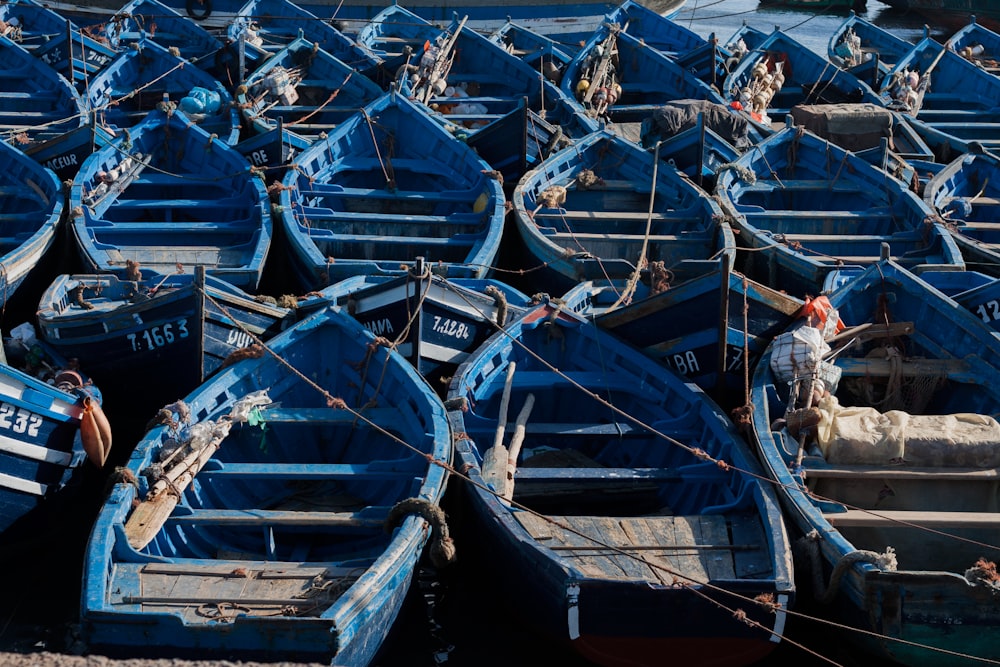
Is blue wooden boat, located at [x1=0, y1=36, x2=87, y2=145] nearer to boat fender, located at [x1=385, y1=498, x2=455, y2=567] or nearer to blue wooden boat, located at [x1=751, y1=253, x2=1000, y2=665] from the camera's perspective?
boat fender, located at [x1=385, y1=498, x2=455, y2=567]

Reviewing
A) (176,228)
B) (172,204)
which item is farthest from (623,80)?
(176,228)

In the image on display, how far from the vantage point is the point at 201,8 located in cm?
2750

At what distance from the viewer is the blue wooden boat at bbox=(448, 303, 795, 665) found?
8.91 m

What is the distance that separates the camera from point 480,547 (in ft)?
34.2

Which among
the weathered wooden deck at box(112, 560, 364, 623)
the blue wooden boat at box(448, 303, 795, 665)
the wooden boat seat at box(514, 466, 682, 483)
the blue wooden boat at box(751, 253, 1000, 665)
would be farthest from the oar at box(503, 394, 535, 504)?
the blue wooden boat at box(751, 253, 1000, 665)

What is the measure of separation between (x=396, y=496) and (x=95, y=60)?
14.9 m

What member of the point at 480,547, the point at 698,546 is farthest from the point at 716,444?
the point at 480,547

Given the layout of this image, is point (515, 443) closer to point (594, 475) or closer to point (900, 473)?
point (594, 475)

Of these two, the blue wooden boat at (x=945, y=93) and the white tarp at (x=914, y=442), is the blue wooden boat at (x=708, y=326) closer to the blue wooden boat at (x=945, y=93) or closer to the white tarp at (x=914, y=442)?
the white tarp at (x=914, y=442)

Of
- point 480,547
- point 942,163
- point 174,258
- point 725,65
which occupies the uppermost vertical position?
point 725,65

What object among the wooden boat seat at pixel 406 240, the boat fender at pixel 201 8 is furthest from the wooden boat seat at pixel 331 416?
the boat fender at pixel 201 8

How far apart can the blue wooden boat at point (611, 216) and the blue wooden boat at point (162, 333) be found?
3599 mm

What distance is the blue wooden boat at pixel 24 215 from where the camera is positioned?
13.7 m

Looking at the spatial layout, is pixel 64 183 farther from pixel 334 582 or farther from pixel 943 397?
pixel 943 397
